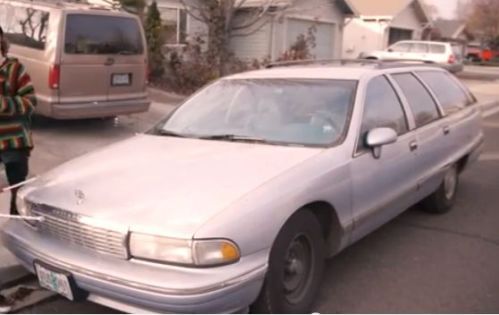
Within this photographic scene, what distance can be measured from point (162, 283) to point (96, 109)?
6.23m

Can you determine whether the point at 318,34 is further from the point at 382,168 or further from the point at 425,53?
the point at 382,168

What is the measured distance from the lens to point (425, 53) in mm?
27172

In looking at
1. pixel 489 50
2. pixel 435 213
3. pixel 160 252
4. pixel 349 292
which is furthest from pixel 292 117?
pixel 489 50

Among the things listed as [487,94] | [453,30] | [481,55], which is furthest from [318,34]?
[453,30]

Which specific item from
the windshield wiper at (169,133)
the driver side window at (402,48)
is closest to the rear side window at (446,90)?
the windshield wiper at (169,133)

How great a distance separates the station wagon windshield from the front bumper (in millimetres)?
1256

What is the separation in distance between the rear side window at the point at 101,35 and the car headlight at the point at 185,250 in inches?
229

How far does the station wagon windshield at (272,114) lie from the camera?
4.12 m

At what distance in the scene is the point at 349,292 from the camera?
13.2 ft

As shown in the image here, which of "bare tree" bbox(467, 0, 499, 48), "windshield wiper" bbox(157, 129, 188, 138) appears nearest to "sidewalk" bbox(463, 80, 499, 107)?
"windshield wiper" bbox(157, 129, 188, 138)

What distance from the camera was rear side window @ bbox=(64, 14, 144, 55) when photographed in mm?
8188

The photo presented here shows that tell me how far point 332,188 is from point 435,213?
2513 mm

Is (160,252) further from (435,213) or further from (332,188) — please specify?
(435,213)

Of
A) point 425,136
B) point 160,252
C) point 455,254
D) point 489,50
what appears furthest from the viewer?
point 489,50
